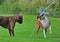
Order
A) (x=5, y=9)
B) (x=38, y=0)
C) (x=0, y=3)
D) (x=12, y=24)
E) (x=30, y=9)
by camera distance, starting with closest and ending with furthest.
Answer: (x=12, y=24) < (x=38, y=0) < (x=30, y=9) < (x=5, y=9) < (x=0, y=3)

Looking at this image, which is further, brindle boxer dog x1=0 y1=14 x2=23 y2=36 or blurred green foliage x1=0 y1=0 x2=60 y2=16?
blurred green foliage x1=0 y1=0 x2=60 y2=16

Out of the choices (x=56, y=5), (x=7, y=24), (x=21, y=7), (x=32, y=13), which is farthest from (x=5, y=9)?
(x=7, y=24)

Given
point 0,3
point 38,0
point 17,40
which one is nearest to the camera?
point 17,40

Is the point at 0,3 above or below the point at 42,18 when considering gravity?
below

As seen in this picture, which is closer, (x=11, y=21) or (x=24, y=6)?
(x=11, y=21)

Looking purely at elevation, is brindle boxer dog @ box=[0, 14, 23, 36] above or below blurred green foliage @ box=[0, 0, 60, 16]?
above

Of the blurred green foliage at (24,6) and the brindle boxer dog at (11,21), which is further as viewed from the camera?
the blurred green foliage at (24,6)

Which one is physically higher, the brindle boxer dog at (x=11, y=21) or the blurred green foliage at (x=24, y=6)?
the brindle boxer dog at (x=11, y=21)

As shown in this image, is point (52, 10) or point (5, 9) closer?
point (52, 10)

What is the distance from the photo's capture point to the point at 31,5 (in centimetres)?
4666

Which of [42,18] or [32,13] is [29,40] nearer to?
[42,18]

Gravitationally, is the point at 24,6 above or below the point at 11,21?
below

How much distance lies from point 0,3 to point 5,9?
5195 millimetres

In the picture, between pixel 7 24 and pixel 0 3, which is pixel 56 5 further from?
pixel 7 24
